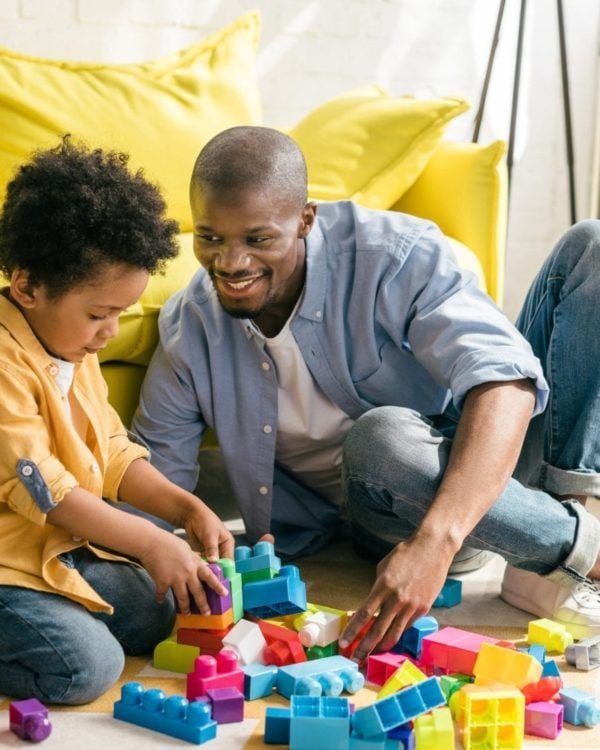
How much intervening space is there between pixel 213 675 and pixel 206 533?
0.76 feet

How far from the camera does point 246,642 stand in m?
1.41

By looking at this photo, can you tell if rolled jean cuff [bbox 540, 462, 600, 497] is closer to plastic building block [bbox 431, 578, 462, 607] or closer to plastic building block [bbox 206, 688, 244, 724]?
plastic building block [bbox 431, 578, 462, 607]

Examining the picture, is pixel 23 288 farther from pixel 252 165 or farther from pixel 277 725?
pixel 277 725

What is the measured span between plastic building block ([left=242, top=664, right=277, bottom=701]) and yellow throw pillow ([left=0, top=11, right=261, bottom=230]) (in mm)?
1064

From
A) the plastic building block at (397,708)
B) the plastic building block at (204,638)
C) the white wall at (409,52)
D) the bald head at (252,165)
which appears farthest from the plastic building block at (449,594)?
the white wall at (409,52)

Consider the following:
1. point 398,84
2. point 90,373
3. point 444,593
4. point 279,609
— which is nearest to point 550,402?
point 444,593

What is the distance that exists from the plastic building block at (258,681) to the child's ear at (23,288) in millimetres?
523

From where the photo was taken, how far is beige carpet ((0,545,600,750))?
127 centimetres

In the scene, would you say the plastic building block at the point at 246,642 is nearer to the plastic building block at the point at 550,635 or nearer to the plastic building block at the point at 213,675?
the plastic building block at the point at 213,675

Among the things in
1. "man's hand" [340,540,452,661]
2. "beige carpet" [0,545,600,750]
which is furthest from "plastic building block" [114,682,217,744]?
"man's hand" [340,540,452,661]

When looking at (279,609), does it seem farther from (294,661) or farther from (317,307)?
(317,307)

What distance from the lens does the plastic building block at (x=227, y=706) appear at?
1.31 meters

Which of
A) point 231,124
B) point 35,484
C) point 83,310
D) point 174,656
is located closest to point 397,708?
point 174,656

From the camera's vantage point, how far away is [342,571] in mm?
1881
